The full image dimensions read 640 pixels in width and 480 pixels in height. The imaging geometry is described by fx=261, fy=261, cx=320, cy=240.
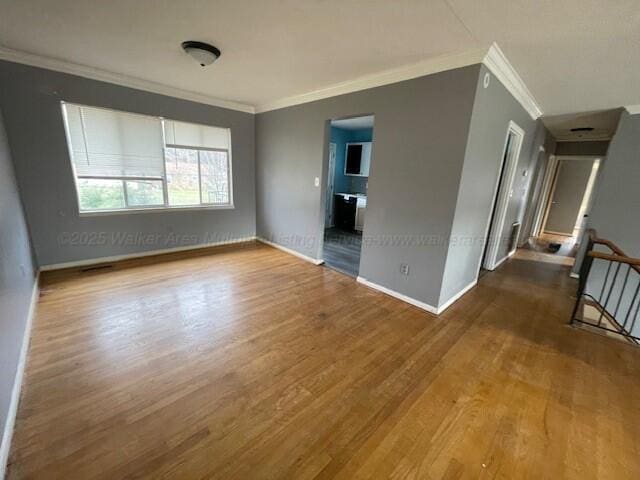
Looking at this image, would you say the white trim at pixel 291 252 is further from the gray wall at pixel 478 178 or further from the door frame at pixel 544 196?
the door frame at pixel 544 196

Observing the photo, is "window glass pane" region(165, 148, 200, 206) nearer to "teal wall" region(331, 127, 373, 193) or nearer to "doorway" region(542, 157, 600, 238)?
"teal wall" region(331, 127, 373, 193)

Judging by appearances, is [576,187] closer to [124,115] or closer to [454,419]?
[454,419]

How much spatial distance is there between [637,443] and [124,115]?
18.8ft

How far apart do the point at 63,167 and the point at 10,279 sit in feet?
6.87

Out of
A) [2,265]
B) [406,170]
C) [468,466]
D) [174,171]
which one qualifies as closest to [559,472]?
[468,466]

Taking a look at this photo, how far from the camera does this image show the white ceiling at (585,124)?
12.9 ft

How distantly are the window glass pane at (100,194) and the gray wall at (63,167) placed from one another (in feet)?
0.37

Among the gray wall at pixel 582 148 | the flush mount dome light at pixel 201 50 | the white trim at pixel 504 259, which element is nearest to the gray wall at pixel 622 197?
the white trim at pixel 504 259

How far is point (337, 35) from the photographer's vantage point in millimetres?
2115

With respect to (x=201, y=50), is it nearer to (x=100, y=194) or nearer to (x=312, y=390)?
(x=100, y=194)

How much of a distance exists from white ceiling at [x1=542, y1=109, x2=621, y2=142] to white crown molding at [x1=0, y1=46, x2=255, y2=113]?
5472mm

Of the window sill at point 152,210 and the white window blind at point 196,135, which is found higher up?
the white window blind at point 196,135

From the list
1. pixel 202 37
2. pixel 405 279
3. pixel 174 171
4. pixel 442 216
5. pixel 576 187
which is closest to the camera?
pixel 202 37

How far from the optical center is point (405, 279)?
3000 mm
